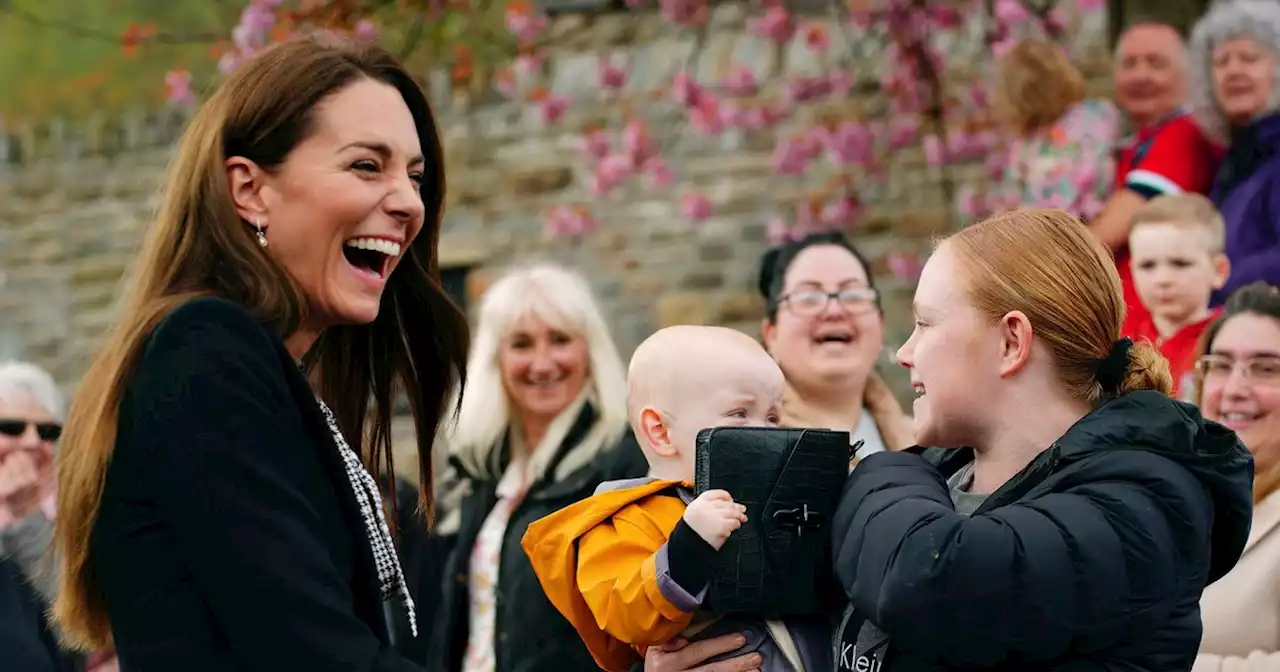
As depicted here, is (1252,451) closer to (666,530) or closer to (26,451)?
(666,530)

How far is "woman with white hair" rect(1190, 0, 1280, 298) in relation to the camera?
6.18 metres

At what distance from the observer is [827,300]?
5.13m

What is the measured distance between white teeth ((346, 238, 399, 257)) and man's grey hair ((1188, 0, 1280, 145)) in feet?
13.9

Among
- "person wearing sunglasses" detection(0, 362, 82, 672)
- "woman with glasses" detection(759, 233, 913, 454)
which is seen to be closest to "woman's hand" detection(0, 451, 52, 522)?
"person wearing sunglasses" detection(0, 362, 82, 672)

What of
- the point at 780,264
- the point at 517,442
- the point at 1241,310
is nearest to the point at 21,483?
the point at 517,442

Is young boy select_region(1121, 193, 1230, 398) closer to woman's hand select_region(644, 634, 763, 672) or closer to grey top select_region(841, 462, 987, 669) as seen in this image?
grey top select_region(841, 462, 987, 669)

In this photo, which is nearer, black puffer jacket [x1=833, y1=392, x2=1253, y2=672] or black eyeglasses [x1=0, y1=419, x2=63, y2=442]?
black puffer jacket [x1=833, y1=392, x2=1253, y2=672]

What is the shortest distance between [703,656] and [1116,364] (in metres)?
0.86

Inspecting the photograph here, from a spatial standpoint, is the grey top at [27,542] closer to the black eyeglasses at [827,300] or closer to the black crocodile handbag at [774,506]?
the black crocodile handbag at [774,506]

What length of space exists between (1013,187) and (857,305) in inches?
146

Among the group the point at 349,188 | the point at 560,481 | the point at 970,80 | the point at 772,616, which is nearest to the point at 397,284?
the point at 349,188

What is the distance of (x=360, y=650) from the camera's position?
2588mm

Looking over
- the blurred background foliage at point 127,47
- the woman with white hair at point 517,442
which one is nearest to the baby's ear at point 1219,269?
the woman with white hair at point 517,442

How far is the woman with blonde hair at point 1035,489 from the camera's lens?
8.43 feet
